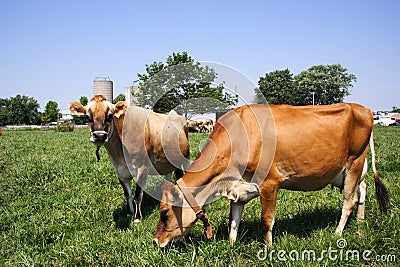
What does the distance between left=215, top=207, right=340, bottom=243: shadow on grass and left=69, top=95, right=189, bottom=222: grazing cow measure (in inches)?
77.1

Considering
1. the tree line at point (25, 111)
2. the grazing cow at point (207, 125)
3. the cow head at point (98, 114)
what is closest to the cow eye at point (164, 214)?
the cow head at point (98, 114)

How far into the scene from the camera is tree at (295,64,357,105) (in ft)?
293

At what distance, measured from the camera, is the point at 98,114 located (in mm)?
5348

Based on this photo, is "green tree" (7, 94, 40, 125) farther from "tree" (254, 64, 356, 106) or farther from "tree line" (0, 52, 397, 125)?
"tree" (254, 64, 356, 106)

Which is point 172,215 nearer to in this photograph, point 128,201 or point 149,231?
point 149,231

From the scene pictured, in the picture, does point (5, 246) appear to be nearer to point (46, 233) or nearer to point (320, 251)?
point (46, 233)

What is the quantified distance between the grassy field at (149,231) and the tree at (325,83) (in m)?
83.8

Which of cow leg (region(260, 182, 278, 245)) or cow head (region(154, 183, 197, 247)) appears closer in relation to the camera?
cow head (region(154, 183, 197, 247))

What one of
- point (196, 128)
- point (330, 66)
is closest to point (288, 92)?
point (330, 66)

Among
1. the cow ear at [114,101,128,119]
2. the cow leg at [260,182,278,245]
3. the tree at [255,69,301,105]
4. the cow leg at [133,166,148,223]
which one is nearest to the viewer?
the cow leg at [260,182,278,245]

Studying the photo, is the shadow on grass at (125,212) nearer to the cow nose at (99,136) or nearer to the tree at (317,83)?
the cow nose at (99,136)

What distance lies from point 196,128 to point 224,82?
80.4ft

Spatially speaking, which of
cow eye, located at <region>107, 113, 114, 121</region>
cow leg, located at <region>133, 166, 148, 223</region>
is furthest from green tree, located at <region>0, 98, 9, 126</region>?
cow eye, located at <region>107, 113, 114, 121</region>

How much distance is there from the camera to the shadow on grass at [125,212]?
19.1 ft
